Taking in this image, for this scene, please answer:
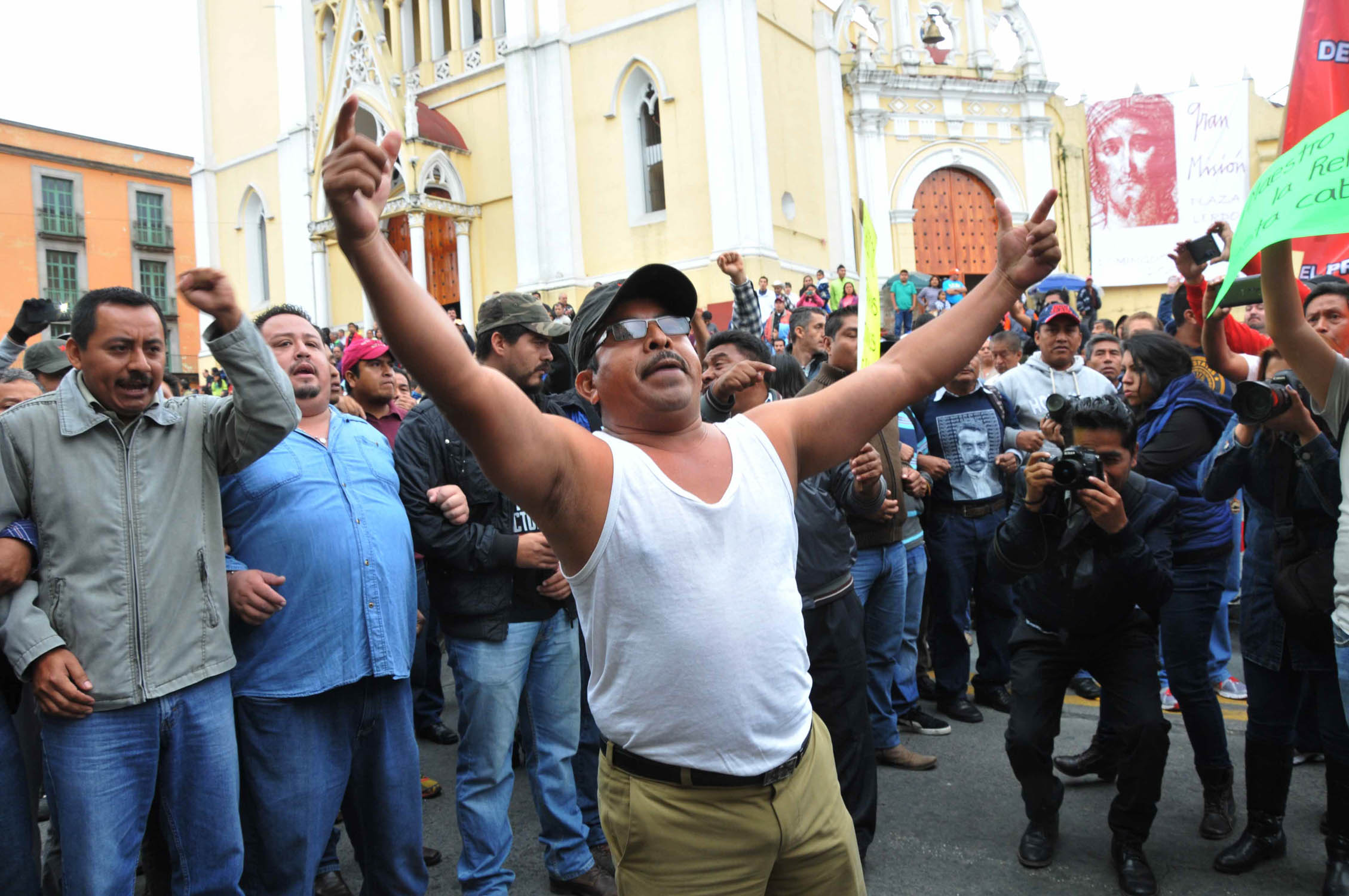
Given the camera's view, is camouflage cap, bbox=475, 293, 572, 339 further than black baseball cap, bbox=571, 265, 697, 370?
Yes

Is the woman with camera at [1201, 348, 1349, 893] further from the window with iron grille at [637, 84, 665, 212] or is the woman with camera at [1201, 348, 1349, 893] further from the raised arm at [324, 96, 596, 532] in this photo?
the window with iron grille at [637, 84, 665, 212]

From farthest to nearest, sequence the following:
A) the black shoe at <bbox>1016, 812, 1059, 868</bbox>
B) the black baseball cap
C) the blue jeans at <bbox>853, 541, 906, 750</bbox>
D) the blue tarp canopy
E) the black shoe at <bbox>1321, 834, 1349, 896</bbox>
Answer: the blue tarp canopy → the blue jeans at <bbox>853, 541, 906, 750</bbox> → the black shoe at <bbox>1016, 812, 1059, 868</bbox> → the black shoe at <bbox>1321, 834, 1349, 896</bbox> → the black baseball cap

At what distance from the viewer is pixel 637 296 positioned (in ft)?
7.43

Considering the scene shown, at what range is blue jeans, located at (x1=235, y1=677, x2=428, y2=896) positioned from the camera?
3.04 meters

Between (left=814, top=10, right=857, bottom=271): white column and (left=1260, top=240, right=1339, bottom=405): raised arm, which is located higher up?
(left=814, top=10, right=857, bottom=271): white column

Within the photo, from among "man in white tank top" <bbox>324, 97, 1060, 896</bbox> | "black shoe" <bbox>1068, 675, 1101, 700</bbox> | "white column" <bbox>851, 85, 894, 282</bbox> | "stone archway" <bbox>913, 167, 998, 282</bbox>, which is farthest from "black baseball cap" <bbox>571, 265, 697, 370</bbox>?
"stone archway" <bbox>913, 167, 998, 282</bbox>

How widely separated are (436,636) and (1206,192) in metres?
21.7

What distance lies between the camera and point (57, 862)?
3.49 meters

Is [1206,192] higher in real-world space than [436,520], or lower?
higher

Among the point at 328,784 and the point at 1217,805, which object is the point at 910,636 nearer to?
the point at 1217,805

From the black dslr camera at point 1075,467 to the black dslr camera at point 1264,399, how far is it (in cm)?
49

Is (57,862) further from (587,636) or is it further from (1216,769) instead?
(1216,769)

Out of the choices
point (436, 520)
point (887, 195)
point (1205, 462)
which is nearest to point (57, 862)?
point (436, 520)

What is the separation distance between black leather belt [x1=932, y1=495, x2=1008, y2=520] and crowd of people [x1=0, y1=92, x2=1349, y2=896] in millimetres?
903
